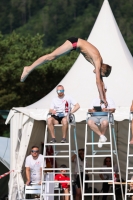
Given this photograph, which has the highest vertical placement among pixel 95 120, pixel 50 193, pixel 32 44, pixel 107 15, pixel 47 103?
pixel 32 44

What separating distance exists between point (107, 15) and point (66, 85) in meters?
2.75

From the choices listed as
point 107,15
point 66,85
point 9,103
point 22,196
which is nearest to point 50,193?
point 22,196

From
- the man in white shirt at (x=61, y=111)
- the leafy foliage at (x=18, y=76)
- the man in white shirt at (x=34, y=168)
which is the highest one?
the leafy foliage at (x=18, y=76)

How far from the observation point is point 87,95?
16.5m

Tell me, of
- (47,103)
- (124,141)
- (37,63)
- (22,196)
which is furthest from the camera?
(124,141)

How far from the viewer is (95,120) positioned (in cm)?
1276

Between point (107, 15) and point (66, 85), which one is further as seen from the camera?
point (107, 15)

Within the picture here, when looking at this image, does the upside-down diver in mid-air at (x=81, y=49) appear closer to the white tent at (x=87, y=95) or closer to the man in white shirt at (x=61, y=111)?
the man in white shirt at (x=61, y=111)

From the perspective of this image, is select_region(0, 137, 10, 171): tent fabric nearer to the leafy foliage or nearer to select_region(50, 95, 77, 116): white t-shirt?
select_region(50, 95, 77, 116): white t-shirt

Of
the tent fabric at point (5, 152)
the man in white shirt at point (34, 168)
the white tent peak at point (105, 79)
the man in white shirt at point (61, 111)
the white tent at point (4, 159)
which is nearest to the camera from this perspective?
the man in white shirt at point (61, 111)

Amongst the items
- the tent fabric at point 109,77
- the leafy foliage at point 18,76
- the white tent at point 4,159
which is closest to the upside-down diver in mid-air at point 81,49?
the tent fabric at point 109,77

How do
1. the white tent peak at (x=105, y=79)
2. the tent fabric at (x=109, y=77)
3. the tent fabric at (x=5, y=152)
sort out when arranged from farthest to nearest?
the tent fabric at (x=5, y=152) < the tent fabric at (x=109, y=77) < the white tent peak at (x=105, y=79)

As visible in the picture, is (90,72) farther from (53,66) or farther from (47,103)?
(53,66)

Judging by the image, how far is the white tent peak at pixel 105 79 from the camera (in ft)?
53.0
